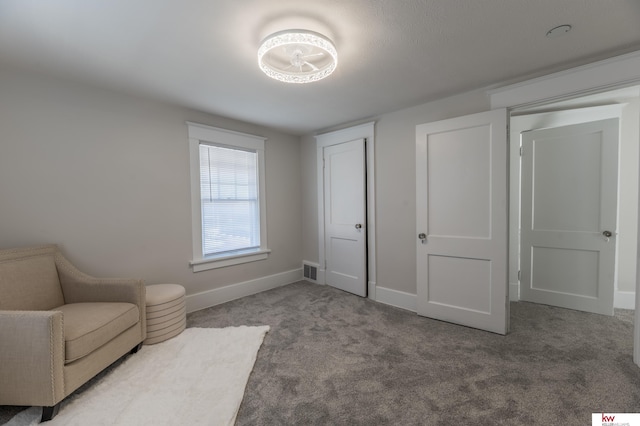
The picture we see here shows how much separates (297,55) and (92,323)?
91.0 inches

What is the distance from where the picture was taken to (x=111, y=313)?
6.48ft

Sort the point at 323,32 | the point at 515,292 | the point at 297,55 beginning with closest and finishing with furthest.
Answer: the point at 323,32 → the point at 297,55 → the point at 515,292

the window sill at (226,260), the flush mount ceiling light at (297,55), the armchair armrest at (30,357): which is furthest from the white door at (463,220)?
the armchair armrest at (30,357)

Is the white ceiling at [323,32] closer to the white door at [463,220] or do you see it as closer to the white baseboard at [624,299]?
the white door at [463,220]

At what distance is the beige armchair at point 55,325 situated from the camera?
5.04 feet

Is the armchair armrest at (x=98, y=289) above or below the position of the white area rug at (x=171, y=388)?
above

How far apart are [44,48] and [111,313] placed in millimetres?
1953

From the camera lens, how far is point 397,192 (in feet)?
10.8

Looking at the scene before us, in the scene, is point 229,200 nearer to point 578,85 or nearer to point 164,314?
point 164,314

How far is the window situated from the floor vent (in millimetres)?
786

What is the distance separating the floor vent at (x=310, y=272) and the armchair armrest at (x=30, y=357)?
3.08 m

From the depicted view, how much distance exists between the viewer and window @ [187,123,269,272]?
3246mm

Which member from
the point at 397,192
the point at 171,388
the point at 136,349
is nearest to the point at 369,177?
the point at 397,192

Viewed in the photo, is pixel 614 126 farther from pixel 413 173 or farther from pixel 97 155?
pixel 97 155
